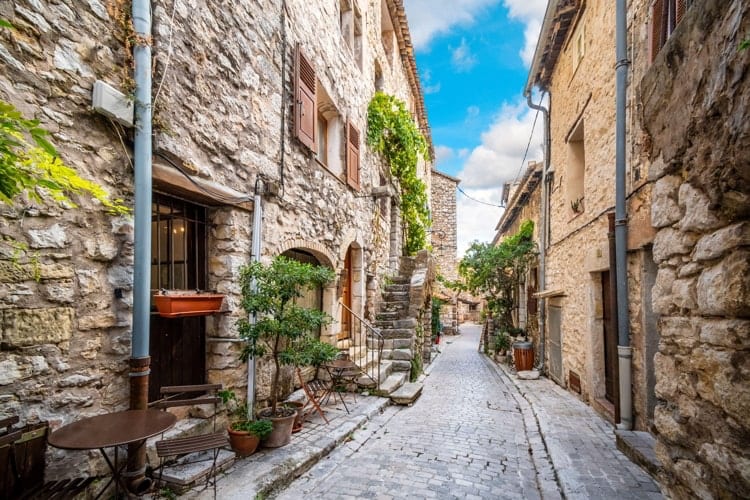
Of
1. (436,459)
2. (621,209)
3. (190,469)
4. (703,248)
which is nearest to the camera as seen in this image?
(703,248)

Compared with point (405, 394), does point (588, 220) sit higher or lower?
higher

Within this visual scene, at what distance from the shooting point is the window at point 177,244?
3.40m

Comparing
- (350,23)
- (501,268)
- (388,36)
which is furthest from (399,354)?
(388,36)

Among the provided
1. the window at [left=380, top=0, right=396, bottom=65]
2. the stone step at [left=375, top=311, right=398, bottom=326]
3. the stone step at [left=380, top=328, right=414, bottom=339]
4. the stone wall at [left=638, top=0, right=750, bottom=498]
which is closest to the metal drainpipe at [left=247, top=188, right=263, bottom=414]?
the stone wall at [left=638, top=0, right=750, bottom=498]

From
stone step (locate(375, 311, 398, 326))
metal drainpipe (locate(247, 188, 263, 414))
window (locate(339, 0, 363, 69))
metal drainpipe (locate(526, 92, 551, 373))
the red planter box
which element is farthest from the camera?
stone step (locate(375, 311, 398, 326))

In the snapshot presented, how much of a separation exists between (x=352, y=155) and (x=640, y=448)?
6069mm

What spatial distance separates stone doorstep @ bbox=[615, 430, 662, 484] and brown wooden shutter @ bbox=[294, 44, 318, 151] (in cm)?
497

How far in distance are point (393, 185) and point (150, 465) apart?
29.5ft

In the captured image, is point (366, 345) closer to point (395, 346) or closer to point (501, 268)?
point (395, 346)

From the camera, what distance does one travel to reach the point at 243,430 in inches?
138

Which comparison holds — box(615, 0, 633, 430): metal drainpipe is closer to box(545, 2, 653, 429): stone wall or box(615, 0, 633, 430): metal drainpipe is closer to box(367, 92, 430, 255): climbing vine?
box(545, 2, 653, 429): stone wall

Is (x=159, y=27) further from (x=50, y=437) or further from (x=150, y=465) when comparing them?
(x=150, y=465)

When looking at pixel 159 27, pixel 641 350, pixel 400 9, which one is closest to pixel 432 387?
pixel 641 350

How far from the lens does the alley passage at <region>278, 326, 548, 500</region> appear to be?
3.19 metres
